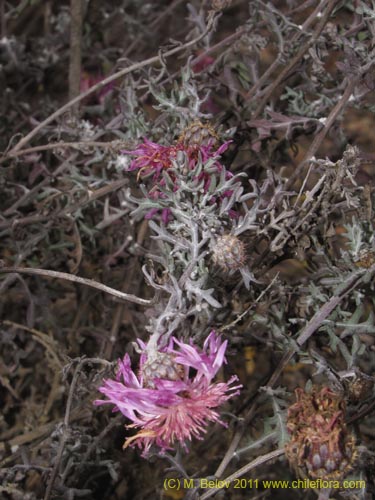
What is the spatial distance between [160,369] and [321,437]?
0.14 meters

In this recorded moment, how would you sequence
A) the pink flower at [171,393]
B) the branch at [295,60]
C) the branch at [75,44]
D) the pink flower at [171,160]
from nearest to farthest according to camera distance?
the pink flower at [171,393] < the pink flower at [171,160] < the branch at [295,60] < the branch at [75,44]

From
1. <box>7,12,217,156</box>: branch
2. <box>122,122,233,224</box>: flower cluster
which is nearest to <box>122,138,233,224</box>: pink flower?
<box>122,122,233,224</box>: flower cluster

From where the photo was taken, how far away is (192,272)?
0.68 m

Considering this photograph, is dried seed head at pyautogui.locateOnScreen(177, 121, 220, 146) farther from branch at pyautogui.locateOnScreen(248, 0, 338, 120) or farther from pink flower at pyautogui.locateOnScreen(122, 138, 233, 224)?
branch at pyautogui.locateOnScreen(248, 0, 338, 120)

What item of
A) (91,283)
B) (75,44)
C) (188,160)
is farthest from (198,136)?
(75,44)

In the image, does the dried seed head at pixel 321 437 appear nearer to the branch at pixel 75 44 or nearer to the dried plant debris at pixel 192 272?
the dried plant debris at pixel 192 272

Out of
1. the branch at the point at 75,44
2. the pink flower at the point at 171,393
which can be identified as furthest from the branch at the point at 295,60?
the pink flower at the point at 171,393

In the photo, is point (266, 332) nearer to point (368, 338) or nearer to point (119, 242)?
point (368, 338)

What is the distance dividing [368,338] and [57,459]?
40cm

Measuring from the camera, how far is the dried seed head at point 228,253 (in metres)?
0.65

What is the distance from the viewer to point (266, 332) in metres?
0.85

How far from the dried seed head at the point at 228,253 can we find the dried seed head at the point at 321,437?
130 millimetres

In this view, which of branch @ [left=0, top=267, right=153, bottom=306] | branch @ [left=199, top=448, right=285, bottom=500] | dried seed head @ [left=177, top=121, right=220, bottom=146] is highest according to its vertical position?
dried seed head @ [left=177, top=121, right=220, bottom=146]

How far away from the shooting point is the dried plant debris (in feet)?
2.15
